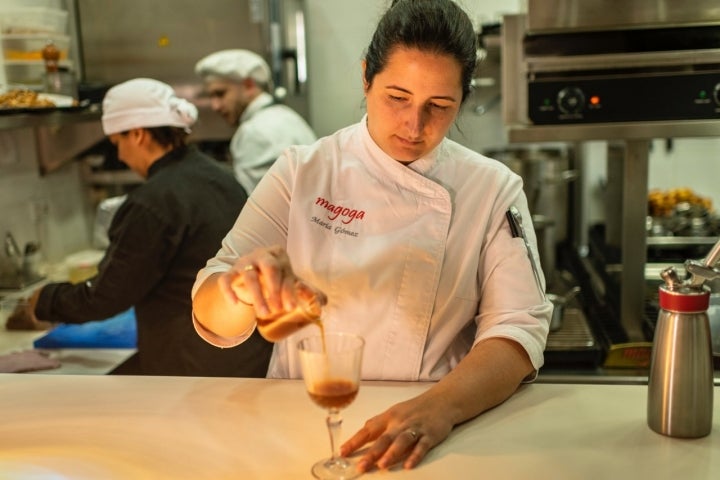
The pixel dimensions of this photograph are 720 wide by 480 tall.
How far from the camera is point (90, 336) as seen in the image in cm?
254

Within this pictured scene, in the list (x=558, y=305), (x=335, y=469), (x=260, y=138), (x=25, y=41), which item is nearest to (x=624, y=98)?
(x=558, y=305)

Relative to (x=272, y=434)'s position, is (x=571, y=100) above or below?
above

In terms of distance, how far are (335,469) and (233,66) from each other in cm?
271

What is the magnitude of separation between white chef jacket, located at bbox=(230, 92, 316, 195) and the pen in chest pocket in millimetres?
2188

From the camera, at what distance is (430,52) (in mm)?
1366

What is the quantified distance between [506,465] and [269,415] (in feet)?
1.35

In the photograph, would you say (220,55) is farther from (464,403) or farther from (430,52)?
(464,403)

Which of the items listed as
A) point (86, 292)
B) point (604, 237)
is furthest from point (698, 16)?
point (86, 292)

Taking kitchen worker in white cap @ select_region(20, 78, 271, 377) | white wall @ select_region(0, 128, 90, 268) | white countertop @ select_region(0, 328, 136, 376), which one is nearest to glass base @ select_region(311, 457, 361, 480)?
kitchen worker in white cap @ select_region(20, 78, 271, 377)

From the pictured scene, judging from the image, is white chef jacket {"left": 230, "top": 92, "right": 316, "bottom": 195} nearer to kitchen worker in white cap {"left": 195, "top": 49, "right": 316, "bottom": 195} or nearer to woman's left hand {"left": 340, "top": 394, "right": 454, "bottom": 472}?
kitchen worker in white cap {"left": 195, "top": 49, "right": 316, "bottom": 195}

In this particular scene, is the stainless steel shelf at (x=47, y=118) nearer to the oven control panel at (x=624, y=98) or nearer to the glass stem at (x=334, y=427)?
the oven control panel at (x=624, y=98)

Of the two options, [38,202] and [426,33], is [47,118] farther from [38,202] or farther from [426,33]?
[426,33]

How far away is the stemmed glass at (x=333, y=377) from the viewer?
3.55 feet

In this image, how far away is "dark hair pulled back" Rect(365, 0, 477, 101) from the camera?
4.49ft
